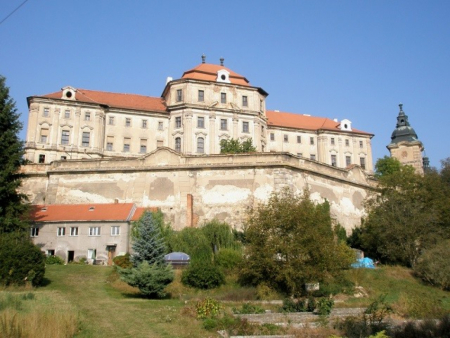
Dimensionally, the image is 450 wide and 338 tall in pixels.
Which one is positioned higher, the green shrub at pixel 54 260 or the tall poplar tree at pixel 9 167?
the tall poplar tree at pixel 9 167

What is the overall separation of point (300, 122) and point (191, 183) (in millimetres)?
34946

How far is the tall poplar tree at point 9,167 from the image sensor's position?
102ft

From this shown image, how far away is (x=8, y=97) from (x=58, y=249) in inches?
434

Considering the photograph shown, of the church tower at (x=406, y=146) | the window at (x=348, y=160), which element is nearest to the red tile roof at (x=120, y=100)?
the window at (x=348, y=160)

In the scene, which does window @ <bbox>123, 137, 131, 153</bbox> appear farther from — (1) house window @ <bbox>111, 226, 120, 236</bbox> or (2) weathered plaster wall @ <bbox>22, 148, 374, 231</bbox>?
(1) house window @ <bbox>111, 226, 120, 236</bbox>

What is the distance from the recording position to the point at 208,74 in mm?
61844

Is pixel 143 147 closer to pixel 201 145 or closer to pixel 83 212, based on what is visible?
pixel 201 145

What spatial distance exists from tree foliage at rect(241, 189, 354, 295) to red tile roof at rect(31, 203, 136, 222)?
12.8 metres

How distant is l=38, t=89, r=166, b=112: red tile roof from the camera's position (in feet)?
199

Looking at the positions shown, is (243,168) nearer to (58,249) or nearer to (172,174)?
(172,174)

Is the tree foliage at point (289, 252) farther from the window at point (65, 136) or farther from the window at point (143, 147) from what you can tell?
the window at point (65, 136)

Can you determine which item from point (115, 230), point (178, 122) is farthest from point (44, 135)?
point (115, 230)

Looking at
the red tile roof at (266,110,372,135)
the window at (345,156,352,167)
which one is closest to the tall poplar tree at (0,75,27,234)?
the red tile roof at (266,110,372,135)

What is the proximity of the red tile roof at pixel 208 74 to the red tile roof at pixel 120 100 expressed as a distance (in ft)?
17.8
